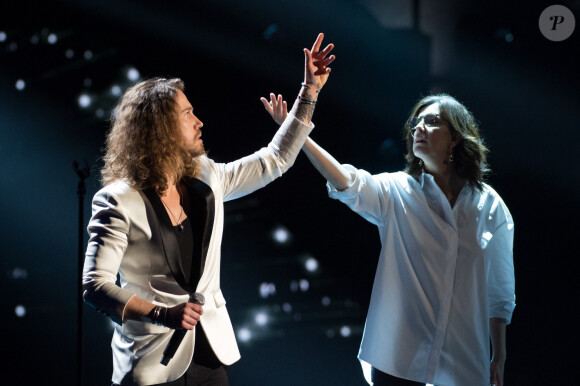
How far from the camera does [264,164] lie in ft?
5.38

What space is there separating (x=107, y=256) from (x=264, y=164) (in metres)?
0.59

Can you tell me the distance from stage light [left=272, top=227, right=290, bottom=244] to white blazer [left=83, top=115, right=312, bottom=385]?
4.07ft

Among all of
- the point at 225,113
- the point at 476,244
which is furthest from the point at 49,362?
the point at 476,244

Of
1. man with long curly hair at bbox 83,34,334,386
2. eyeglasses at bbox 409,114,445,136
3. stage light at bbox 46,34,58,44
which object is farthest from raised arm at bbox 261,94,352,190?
stage light at bbox 46,34,58,44

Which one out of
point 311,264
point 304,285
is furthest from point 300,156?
point 304,285

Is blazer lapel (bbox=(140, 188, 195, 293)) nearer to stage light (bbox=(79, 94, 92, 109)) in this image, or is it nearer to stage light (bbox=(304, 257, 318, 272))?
stage light (bbox=(304, 257, 318, 272))

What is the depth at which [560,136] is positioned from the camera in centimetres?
254

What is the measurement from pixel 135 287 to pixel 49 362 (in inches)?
73.8

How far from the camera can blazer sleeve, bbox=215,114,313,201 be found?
1.62 m

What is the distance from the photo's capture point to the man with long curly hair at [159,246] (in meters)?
1.27

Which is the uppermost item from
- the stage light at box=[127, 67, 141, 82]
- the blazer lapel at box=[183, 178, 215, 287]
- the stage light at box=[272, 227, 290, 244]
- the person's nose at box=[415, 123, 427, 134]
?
the stage light at box=[127, 67, 141, 82]

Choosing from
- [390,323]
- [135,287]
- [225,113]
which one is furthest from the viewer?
[225,113]

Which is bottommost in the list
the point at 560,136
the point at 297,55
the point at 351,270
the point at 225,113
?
the point at 351,270

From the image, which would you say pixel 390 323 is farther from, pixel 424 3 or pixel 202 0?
pixel 202 0
